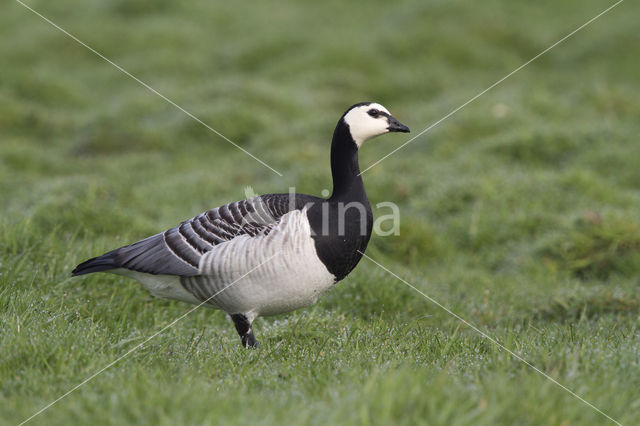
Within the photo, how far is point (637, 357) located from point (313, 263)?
2253 millimetres

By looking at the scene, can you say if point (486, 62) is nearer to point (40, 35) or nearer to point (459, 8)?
point (459, 8)

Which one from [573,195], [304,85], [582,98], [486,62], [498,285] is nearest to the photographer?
[498,285]

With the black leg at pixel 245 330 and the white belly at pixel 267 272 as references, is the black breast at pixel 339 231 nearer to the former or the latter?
the white belly at pixel 267 272

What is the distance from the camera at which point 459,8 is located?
2141 centimetres

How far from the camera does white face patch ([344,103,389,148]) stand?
5.07 metres

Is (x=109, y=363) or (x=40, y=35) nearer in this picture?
(x=109, y=363)

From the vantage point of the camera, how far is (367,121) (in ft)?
16.6

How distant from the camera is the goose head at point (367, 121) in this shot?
507 centimetres

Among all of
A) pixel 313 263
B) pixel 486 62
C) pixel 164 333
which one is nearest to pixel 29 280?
pixel 164 333

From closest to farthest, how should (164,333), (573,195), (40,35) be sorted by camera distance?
(164,333)
(573,195)
(40,35)

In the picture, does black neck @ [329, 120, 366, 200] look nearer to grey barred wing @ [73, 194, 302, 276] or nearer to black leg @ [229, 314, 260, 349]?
grey barred wing @ [73, 194, 302, 276]

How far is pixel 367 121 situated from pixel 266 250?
1.36 m

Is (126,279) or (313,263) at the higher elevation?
(313,263)

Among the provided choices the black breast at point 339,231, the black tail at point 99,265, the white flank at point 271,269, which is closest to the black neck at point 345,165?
the black breast at point 339,231
